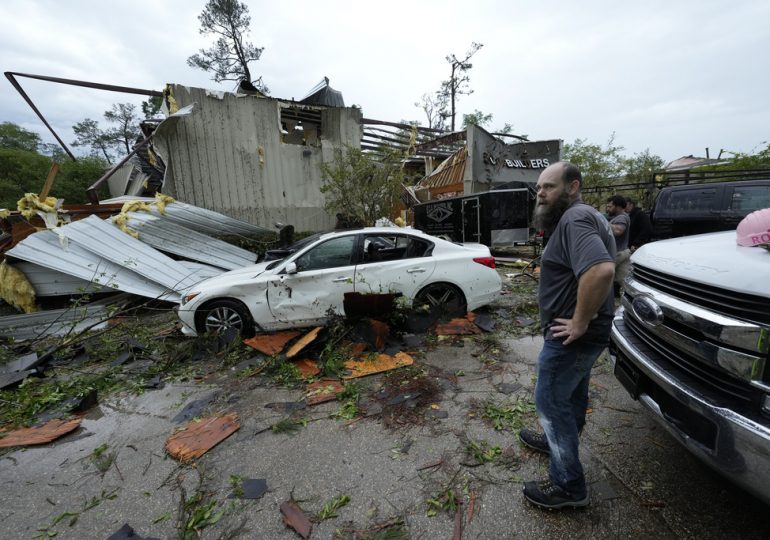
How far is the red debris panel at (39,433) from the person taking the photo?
2.78 meters

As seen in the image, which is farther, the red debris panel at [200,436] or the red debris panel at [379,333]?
the red debris panel at [379,333]

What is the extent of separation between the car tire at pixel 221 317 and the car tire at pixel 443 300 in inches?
93.6

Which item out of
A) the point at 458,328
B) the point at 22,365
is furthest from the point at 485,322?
the point at 22,365

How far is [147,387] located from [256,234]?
647 cm

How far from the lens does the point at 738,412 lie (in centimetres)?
135

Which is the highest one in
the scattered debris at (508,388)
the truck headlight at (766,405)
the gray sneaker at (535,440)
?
the truck headlight at (766,405)

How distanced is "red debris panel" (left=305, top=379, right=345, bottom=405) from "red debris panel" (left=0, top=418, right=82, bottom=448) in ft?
6.99

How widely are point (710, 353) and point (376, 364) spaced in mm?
2807

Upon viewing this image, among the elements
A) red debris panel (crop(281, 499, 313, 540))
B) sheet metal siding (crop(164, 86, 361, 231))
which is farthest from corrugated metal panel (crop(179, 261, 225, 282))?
red debris panel (crop(281, 499, 313, 540))

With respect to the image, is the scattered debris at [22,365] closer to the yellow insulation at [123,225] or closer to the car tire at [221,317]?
the car tire at [221,317]

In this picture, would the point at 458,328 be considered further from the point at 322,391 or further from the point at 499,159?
the point at 499,159

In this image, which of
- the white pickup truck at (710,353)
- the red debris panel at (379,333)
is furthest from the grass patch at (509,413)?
the red debris panel at (379,333)

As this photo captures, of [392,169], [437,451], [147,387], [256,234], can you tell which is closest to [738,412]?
[437,451]

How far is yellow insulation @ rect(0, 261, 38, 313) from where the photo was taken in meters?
6.00
